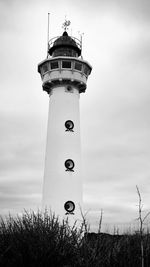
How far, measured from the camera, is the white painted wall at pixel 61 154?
19.0 metres

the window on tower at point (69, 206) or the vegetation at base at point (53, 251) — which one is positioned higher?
the window on tower at point (69, 206)

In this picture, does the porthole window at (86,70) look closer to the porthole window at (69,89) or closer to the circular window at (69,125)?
the porthole window at (69,89)

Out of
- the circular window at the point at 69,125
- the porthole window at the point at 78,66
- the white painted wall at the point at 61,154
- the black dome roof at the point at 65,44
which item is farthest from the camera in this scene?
the black dome roof at the point at 65,44

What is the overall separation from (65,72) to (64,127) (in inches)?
127

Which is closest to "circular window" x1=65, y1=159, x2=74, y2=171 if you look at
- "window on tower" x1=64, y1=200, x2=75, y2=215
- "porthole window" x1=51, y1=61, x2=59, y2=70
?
"window on tower" x1=64, y1=200, x2=75, y2=215

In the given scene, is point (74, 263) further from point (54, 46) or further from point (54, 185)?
point (54, 46)

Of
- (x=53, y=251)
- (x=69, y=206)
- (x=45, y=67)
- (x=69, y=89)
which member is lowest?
(x=53, y=251)

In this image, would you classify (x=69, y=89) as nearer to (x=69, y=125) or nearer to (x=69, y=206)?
(x=69, y=125)

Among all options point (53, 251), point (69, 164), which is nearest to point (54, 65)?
point (69, 164)

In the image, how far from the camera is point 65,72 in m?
21.1

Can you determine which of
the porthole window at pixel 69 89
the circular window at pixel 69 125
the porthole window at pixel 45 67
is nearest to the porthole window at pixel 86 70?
the porthole window at pixel 69 89

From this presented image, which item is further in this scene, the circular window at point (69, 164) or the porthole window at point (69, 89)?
the porthole window at point (69, 89)

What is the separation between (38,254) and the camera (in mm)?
7559

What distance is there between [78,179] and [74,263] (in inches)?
469
